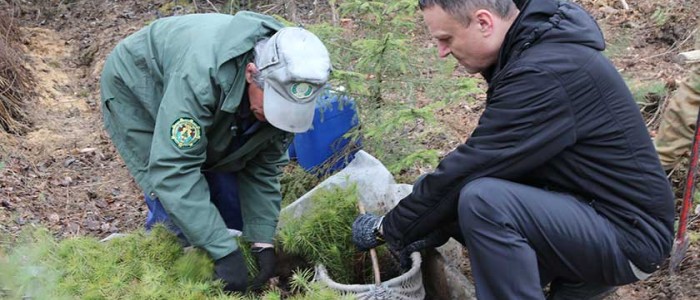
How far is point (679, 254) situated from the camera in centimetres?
356

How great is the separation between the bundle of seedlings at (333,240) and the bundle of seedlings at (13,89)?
381 cm

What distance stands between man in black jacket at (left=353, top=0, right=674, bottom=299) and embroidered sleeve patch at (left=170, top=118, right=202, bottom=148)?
0.92 metres

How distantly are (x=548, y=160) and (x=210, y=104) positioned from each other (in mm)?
1271

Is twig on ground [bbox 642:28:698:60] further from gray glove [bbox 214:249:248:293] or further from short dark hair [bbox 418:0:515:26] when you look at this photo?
gray glove [bbox 214:249:248:293]

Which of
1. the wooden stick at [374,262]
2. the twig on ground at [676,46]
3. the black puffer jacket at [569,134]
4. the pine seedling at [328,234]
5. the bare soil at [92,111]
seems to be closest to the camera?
the black puffer jacket at [569,134]

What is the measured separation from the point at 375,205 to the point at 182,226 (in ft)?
3.52

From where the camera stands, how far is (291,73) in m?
2.78

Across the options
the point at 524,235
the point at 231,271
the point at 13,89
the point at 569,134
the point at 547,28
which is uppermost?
the point at 547,28

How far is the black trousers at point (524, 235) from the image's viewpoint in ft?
8.86

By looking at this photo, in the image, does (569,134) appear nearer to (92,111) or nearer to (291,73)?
(291,73)

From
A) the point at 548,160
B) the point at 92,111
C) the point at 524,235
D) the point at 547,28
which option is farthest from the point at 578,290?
the point at 92,111

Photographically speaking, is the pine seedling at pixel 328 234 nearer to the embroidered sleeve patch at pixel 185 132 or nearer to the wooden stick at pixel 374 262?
the wooden stick at pixel 374 262

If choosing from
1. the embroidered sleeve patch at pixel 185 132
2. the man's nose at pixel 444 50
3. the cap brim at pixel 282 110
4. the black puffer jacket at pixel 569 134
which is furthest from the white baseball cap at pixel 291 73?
the black puffer jacket at pixel 569 134

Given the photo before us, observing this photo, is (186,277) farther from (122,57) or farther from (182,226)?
(122,57)
